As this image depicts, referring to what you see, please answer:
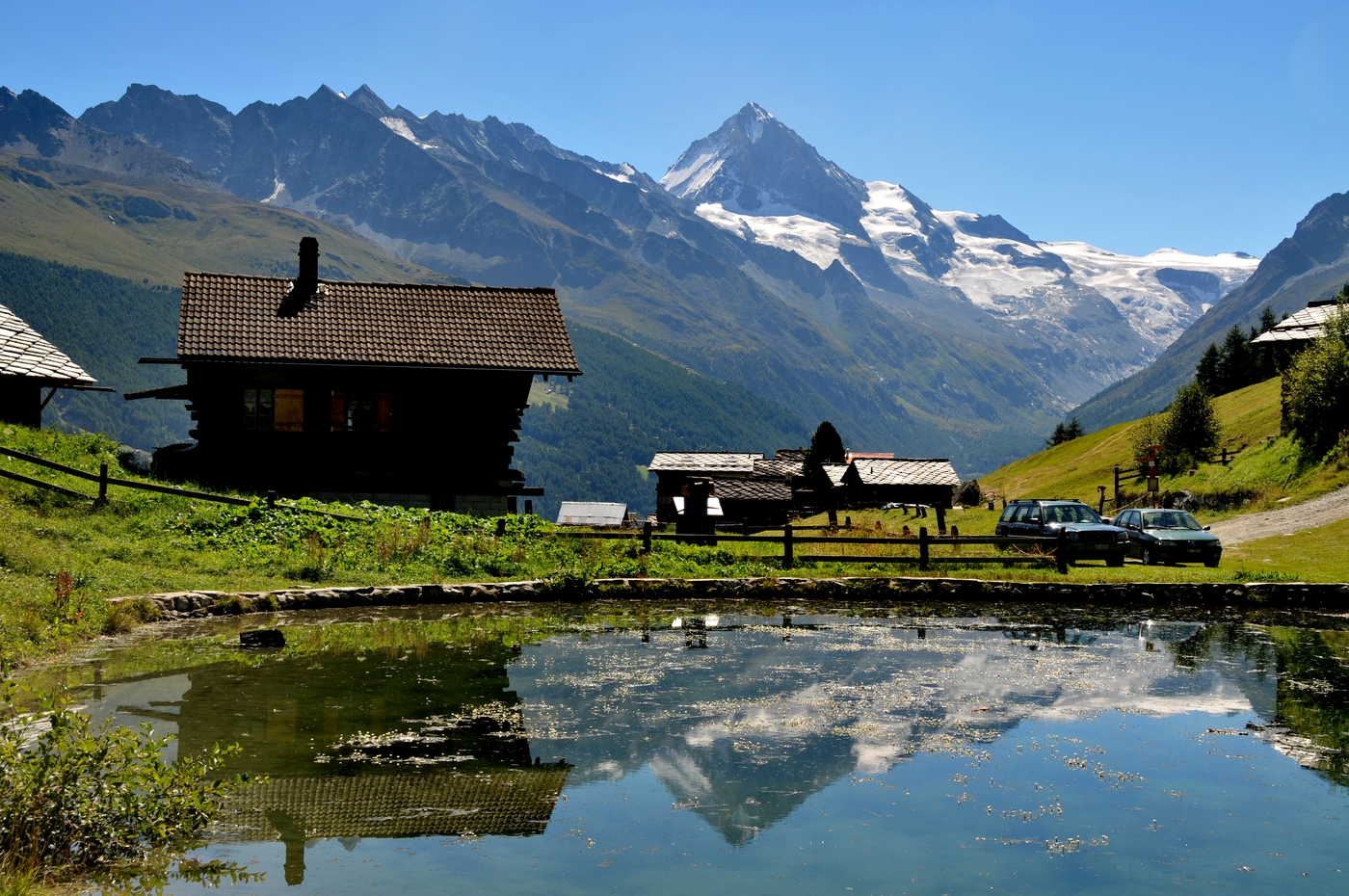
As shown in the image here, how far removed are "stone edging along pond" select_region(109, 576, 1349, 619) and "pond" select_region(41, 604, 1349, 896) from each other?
4.73m

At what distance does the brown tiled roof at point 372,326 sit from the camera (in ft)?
126

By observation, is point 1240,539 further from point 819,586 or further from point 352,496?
point 352,496

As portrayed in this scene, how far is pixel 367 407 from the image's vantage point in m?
39.5

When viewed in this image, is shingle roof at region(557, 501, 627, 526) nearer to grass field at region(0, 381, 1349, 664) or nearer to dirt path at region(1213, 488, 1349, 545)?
dirt path at region(1213, 488, 1349, 545)

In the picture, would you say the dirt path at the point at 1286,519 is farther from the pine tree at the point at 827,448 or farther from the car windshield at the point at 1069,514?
the pine tree at the point at 827,448

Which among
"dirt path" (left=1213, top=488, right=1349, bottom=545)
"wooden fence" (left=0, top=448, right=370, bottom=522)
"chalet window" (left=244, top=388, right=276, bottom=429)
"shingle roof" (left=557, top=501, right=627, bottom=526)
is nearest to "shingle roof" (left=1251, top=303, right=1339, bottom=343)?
"dirt path" (left=1213, top=488, right=1349, bottom=545)

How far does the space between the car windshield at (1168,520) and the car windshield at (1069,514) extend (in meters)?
1.61

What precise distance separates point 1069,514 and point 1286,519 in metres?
15.6

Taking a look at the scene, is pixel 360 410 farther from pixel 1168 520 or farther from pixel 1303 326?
pixel 1303 326

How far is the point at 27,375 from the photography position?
37.1m

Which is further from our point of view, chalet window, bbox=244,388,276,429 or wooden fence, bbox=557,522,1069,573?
chalet window, bbox=244,388,276,429

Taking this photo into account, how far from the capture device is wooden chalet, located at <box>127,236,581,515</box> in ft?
125

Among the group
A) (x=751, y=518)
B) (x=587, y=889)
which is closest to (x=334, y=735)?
(x=587, y=889)

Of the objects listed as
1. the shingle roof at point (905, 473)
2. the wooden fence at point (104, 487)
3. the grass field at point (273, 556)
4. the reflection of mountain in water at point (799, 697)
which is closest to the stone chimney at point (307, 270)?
the grass field at point (273, 556)
